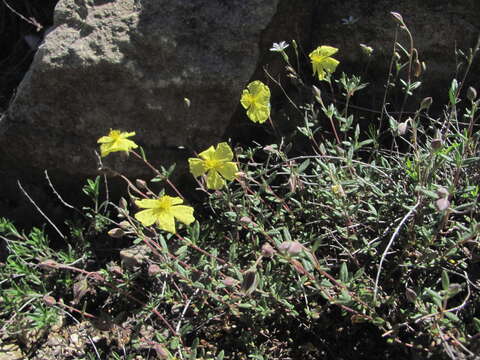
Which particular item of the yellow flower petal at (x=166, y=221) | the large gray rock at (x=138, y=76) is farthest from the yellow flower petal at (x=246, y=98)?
the yellow flower petal at (x=166, y=221)

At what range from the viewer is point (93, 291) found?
9.80 ft

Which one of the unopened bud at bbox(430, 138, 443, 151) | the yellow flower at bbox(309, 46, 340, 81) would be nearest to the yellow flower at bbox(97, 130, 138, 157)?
the yellow flower at bbox(309, 46, 340, 81)

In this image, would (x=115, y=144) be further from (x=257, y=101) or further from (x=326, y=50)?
(x=326, y=50)

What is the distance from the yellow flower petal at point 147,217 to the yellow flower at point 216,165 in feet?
0.92

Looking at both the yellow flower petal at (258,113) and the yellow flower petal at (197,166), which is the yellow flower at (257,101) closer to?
the yellow flower petal at (258,113)

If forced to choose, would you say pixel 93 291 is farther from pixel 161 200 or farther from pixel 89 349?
pixel 161 200

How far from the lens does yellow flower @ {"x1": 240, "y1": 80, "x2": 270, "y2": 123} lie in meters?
2.68

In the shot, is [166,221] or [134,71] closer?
[166,221]

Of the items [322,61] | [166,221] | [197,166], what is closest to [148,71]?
[197,166]

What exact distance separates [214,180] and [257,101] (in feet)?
1.78

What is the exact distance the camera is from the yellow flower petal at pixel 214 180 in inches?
96.4

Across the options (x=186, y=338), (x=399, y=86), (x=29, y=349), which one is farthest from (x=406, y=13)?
(x=29, y=349)

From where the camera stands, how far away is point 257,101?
8.90ft

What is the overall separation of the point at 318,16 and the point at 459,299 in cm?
202
